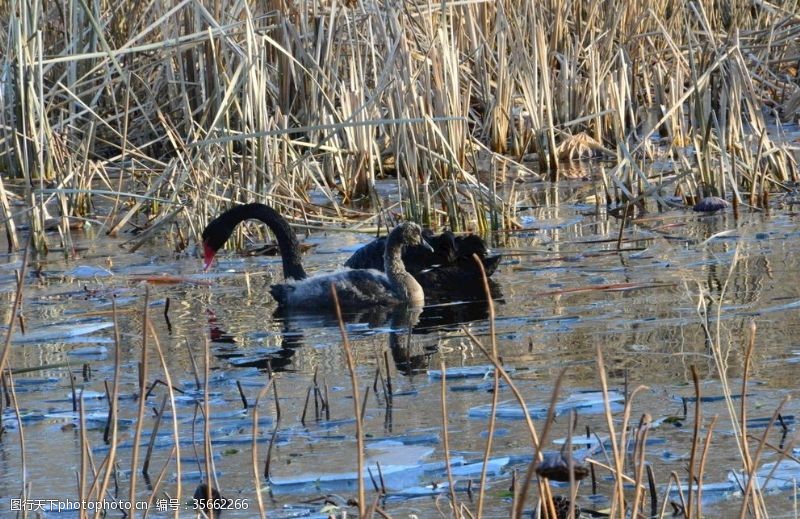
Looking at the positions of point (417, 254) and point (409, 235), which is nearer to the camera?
point (409, 235)

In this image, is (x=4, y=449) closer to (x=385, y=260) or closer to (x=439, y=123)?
(x=385, y=260)

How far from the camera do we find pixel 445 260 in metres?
7.85

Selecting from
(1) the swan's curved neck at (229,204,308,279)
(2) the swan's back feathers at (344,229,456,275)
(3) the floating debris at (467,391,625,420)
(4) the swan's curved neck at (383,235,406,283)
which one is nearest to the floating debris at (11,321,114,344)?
(1) the swan's curved neck at (229,204,308,279)

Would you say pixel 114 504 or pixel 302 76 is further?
pixel 302 76

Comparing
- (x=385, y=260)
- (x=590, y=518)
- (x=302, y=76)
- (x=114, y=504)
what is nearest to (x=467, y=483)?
(x=590, y=518)

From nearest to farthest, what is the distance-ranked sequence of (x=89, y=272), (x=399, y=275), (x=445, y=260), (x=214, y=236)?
1. (x=399, y=275)
2. (x=445, y=260)
3. (x=214, y=236)
4. (x=89, y=272)

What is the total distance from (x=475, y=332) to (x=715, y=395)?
192 cm

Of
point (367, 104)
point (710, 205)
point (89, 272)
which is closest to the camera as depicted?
point (89, 272)

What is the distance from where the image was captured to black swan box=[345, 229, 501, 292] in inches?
305

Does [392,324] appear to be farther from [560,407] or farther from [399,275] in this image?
[560,407]

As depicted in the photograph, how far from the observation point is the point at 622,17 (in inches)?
498

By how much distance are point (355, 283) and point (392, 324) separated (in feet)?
1.91

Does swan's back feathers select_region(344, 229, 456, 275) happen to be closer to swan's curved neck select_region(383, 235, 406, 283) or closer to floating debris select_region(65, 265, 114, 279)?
swan's curved neck select_region(383, 235, 406, 283)

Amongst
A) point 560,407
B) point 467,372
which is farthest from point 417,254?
point 560,407
